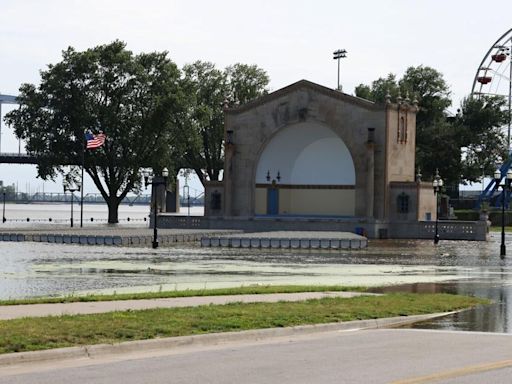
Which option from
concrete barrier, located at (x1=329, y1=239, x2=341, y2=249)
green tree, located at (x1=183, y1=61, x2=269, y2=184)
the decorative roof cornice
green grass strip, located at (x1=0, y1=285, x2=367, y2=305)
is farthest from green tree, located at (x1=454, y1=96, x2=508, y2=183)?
green grass strip, located at (x1=0, y1=285, x2=367, y2=305)

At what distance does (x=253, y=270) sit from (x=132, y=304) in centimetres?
1750

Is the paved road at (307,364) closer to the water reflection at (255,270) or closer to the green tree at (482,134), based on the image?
the water reflection at (255,270)

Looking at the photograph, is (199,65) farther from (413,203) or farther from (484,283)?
(484,283)

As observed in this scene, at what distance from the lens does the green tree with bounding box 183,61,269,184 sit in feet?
372

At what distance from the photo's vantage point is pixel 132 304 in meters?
21.8

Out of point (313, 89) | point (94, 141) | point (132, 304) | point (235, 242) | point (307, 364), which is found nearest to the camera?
point (307, 364)

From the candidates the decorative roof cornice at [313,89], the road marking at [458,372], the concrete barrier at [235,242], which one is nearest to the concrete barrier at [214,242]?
the concrete barrier at [235,242]

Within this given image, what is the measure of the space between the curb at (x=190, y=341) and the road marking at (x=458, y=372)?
15.1 ft

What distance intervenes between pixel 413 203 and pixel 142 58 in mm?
37310

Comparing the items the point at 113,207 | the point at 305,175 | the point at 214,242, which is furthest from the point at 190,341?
the point at 113,207

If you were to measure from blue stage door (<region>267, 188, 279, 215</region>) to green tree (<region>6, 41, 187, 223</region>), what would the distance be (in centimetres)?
1705

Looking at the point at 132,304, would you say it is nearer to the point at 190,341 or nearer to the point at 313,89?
the point at 190,341

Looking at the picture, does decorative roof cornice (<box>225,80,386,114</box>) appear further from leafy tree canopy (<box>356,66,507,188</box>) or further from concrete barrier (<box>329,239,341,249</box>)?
leafy tree canopy (<box>356,66,507,188</box>)

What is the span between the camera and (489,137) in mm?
114688
